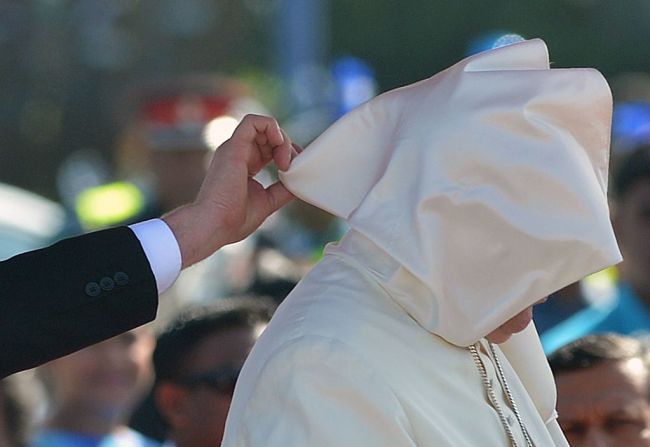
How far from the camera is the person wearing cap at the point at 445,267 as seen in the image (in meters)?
2.01

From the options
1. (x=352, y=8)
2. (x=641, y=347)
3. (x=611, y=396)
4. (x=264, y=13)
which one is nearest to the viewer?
(x=611, y=396)

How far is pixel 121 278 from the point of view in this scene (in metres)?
2.16

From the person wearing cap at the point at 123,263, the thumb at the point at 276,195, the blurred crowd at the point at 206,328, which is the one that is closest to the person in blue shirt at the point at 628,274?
the blurred crowd at the point at 206,328

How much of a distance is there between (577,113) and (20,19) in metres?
9.83

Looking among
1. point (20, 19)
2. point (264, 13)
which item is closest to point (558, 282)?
point (264, 13)

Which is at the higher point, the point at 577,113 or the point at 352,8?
the point at 577,113

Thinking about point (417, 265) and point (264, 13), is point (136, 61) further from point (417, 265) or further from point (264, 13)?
point (417, 265)

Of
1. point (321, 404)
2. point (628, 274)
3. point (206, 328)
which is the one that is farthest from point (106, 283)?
point (628, 274)

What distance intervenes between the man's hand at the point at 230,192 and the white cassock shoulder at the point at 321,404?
33 cm

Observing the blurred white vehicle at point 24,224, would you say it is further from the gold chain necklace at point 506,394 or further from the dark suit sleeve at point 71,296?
the gold chain necklace at point 506,394

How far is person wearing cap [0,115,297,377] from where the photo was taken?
6.77ft

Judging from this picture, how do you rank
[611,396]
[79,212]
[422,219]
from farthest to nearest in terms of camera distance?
[79,212], [611,396], [422,219]

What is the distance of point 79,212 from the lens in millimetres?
6836

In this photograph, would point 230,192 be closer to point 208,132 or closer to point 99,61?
point 208,132
